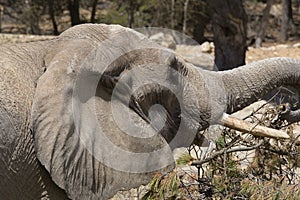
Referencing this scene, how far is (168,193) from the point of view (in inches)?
84.5

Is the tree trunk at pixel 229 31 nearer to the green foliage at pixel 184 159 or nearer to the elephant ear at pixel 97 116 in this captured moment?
the green foliage at pixel 184 159

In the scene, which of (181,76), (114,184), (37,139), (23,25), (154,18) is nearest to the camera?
(37,139)

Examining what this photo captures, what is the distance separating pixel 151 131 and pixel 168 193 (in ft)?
0.73

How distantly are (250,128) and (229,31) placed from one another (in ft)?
15.6

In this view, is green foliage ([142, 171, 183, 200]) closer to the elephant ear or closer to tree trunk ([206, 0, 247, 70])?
the elephant ear

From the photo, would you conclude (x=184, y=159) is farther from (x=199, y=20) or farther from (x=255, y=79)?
(x=199, y=20)

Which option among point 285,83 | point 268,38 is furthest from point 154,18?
point 285,83

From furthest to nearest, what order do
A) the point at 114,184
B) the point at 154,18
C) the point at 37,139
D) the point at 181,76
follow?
1. the point at 154,18
2. the point at 181,76
3. the point at 114,184
4. the point at 37,139

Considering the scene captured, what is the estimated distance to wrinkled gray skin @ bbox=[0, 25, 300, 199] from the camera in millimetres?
1884

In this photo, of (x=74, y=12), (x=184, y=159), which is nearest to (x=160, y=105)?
(x=184, y=159)

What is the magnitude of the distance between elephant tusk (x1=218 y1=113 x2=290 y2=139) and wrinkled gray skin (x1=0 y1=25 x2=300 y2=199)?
0.11 ft

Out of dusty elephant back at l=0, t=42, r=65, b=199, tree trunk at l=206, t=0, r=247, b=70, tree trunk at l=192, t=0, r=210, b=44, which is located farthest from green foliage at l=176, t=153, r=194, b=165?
tree trunk at l=192, t=0, r=210, b=44

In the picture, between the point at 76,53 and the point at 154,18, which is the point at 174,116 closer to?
the point at 76,53

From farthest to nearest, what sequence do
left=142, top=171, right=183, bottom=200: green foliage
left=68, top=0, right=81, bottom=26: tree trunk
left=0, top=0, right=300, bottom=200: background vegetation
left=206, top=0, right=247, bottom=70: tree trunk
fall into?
left=68, top=0, right=81, bottom=26: tree trunk, left=206, top=0, right=247, bottom=70: tree trunk, left=0, top=0, right=300, bottom=200: background vegetation, left=142, top=171, right=183, bottom=200: green foliage
